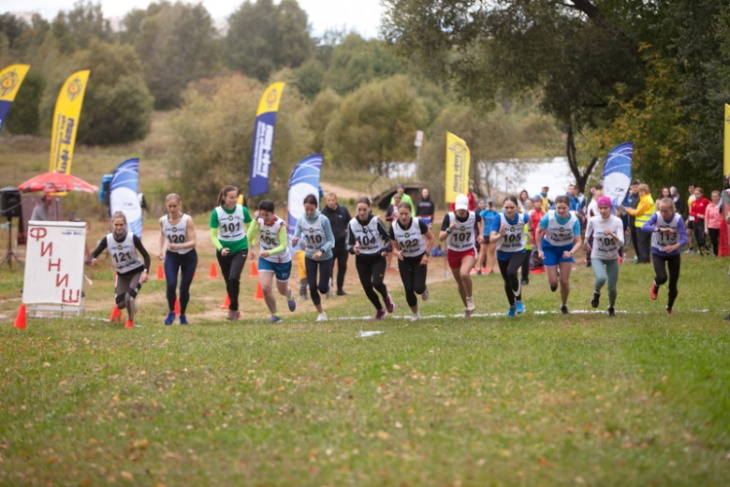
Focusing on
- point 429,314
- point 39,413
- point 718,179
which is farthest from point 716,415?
point 718,179

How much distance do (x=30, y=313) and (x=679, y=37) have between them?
2117 centimetres

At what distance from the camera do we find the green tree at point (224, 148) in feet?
173

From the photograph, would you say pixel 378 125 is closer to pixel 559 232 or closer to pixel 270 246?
pixel 270 246

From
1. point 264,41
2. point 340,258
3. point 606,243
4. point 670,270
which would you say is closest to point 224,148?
point 340,258

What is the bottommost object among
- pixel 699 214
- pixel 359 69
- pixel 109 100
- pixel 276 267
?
pixel 276 267

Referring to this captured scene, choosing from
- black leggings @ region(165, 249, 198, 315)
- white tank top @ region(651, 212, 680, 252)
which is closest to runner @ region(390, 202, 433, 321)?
black leggings @ region(165, 249, 198, 315)

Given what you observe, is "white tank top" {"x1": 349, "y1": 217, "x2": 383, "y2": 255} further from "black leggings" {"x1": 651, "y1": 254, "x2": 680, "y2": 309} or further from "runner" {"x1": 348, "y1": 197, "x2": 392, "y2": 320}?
"black leggings" {"x1": 651, "y1": 254, "x2": 680, "y2": 309}

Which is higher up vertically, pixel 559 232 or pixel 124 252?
pixel 559 232

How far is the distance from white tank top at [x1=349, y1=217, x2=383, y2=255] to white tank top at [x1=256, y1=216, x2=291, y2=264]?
1353 millimetres

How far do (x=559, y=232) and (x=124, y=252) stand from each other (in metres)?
6.88

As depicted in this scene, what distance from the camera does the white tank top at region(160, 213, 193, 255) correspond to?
578 inches

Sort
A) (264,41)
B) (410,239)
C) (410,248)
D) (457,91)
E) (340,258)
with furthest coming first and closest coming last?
(264,41) → (457,91) → (340,258) → (410,248) → (410,239)

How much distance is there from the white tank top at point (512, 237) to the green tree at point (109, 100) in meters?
63.1

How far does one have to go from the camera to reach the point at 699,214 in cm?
2519
